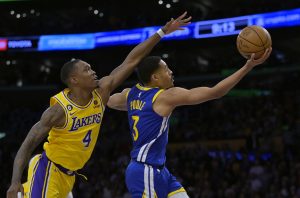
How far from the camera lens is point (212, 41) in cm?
1762

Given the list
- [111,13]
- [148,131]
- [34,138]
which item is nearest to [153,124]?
[148,131]

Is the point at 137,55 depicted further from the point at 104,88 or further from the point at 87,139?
the point at 87,139

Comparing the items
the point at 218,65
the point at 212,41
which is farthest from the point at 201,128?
the point at 218,65

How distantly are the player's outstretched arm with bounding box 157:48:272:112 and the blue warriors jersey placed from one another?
0.42 feet

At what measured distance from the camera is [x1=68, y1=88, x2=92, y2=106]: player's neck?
4.75 m

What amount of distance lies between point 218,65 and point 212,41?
3.53 meters

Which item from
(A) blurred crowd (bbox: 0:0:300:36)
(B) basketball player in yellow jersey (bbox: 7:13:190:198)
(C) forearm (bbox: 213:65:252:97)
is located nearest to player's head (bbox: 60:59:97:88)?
(B) basketball player in yellow jersey (bbox: 7:13:190:198)

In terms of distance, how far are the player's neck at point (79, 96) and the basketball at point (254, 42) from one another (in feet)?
4.79

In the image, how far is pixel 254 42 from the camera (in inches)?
181

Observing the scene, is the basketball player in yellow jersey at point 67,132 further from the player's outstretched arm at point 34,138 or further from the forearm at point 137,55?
the forearm at point 137,55

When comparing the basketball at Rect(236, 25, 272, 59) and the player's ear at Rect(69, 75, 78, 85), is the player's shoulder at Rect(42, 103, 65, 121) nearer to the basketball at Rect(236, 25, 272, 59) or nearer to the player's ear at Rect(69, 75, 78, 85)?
the player's ear at Rect(69, 75, 78, 85)

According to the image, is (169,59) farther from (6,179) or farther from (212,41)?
(6,179)

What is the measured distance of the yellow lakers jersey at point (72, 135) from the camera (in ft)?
15.1

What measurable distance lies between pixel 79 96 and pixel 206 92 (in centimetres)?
123
